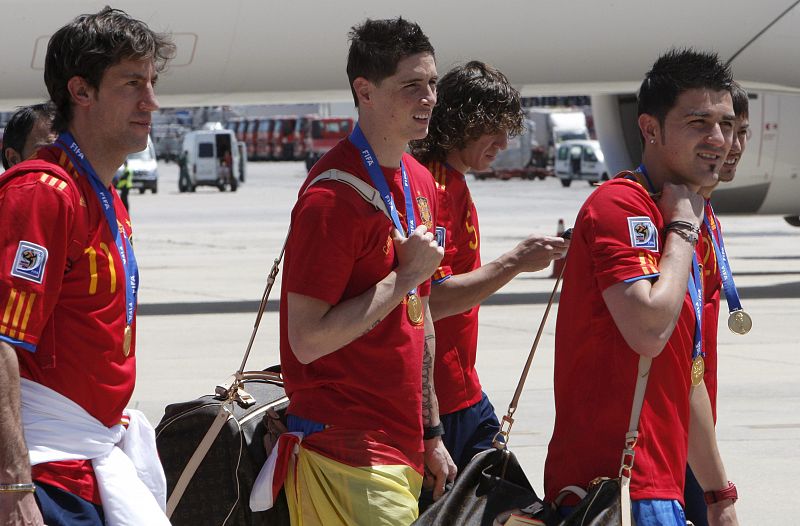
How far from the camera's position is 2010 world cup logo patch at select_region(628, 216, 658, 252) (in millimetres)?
2916

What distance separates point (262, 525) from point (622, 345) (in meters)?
1.10

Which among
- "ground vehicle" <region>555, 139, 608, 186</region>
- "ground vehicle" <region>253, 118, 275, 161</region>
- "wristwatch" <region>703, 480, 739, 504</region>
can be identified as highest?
"wristwatch" <region>703, 480, 739, 504</region>

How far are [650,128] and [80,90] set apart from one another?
1.34 m

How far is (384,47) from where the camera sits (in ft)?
11.0

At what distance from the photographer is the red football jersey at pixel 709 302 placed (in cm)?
327

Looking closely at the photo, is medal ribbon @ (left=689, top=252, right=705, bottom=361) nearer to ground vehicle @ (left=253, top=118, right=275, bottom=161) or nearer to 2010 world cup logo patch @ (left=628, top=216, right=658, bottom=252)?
2010 world cup logo patch @ (left=628, top=216, right=658, bottom=252)

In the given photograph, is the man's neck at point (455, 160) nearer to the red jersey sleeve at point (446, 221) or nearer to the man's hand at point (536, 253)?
the red jersey sleeve at point (446, 221)

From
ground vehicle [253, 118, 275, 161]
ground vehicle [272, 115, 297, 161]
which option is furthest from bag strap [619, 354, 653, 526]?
ground vehicle [253, 118, 275, 161]

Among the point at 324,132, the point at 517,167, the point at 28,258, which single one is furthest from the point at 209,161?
the point at 28,258

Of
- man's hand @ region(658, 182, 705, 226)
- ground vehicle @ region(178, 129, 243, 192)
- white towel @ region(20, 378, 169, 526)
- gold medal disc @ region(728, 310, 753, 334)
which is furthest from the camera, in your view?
ground vehicle @ region(178, 129, 243, 192)

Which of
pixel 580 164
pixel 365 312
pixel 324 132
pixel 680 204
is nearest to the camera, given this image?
pixel 680 204

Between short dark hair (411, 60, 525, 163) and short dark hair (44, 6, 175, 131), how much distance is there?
4.59ft

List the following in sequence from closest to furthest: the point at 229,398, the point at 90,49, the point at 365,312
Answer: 1. the point at 90,49
2. the point at 365,312
3. the point at 229,398

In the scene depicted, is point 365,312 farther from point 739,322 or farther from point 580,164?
point 580,164
